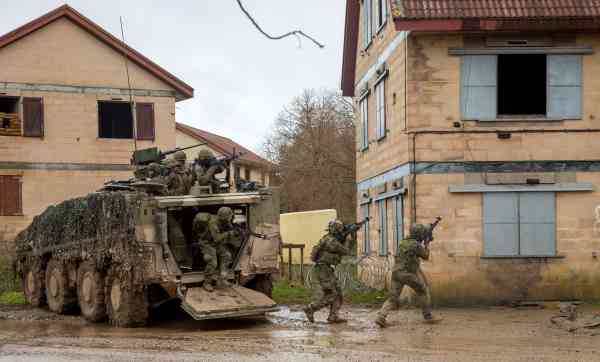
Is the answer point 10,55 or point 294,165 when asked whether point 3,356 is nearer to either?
point 10,55

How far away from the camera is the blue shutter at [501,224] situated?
1606 cm

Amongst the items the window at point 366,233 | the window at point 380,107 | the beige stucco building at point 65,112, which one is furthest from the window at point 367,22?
the beige stucco building at point 65,112

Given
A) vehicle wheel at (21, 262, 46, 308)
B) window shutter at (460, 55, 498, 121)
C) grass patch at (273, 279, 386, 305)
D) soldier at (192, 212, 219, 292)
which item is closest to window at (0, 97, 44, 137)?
vehicle wheel at (21, 262, 46, 308)

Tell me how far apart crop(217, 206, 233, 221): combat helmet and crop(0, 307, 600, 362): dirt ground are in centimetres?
167

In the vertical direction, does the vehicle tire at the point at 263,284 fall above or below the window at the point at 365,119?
below

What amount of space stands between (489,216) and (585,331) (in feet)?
15.0

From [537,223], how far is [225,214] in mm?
6199

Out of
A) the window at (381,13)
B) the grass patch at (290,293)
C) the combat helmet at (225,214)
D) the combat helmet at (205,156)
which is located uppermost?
the window at (381,13)

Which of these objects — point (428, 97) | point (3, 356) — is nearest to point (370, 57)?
point (428, 97)

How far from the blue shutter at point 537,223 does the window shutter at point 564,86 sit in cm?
161

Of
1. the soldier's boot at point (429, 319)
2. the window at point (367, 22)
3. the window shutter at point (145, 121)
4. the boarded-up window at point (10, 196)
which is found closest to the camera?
the soldier's boot at point (429, 319)

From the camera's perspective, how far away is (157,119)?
27.5 m

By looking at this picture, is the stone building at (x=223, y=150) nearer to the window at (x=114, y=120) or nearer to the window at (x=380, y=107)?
the window at (x=114, y=120)

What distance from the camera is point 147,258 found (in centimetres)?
1309
